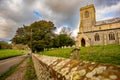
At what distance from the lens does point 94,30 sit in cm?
4962

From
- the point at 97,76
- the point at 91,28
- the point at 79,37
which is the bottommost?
the point at 97,76

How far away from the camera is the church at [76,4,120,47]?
1737 inches

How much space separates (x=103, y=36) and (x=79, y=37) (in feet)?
32.3

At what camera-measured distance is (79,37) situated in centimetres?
4812

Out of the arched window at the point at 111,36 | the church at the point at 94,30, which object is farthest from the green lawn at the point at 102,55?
the church at the point at 94,30

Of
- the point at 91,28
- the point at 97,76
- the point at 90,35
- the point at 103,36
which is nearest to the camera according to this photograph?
the point at 97,76

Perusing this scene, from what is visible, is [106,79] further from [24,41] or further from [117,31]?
[24,41]

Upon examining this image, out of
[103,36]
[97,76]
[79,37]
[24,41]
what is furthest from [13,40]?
[97,76]

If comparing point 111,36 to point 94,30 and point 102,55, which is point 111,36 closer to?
point 94,30

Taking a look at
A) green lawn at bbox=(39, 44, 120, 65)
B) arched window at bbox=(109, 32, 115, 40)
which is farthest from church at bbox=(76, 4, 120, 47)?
green lawn at bbox=(39, 44, 120, 65)

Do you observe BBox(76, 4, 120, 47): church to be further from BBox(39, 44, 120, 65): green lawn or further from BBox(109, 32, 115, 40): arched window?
BBox(39, 44, 120, 65): green lawn

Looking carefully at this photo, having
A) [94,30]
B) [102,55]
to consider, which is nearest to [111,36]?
[94,30]

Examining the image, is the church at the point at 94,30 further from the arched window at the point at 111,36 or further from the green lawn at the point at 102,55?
the green lawn at the point at 102,55

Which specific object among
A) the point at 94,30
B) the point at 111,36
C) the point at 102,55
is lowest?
the point at 102,55
